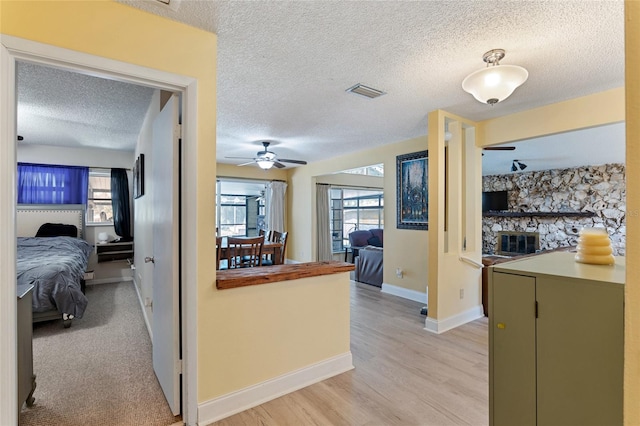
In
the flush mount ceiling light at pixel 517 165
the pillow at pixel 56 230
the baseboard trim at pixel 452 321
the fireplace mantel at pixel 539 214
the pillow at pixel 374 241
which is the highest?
the flush mount ceiling light at pixel 517 165

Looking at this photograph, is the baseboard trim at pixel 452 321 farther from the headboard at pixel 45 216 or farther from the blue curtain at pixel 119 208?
the headboard at pixel 45 216

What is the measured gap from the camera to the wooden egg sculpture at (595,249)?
1357 mm

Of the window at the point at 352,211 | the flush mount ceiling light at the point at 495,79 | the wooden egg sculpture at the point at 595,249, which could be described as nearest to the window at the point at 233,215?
the window at the point at 352,211

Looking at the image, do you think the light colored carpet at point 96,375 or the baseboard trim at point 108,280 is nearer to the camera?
the light colored carpet at point 96,375

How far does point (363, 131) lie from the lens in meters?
4.16

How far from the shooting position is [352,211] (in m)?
8.54

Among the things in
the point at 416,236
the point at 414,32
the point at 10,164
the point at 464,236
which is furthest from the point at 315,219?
the point at 10,164

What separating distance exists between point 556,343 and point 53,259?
483cm

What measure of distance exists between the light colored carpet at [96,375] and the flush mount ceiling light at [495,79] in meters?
2.89

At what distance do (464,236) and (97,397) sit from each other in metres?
3.95

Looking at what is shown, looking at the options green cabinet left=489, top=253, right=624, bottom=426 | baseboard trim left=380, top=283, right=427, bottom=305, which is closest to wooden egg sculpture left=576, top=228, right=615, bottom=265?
green cabinet left=489, top=253, right=624, bottom=426

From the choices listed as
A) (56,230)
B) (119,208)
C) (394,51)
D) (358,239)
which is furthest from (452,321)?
(56,230)

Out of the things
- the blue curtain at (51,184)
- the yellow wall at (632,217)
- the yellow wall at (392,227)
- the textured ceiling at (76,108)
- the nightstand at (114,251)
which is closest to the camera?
the yellow wall at (632,217)

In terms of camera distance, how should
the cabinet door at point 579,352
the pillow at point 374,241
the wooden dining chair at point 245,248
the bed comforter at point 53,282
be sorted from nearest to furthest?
1. the cabinet door at point 579,352
2. the bed comforter at point 53,282
3. the wooden dining chair at point 245,248
4. the pillow at point 374,241
